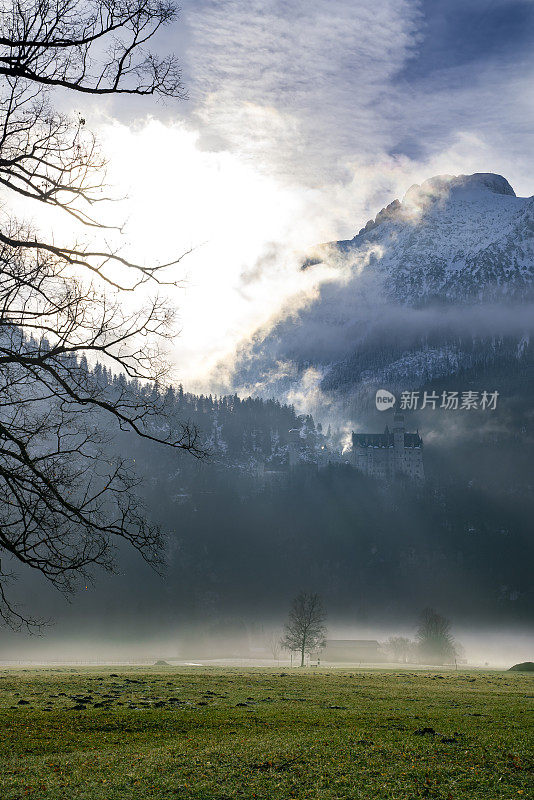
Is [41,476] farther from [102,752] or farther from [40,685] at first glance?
[40,685]

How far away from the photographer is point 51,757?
17.4 meters

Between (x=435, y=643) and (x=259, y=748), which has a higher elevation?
(x=259, y=748)

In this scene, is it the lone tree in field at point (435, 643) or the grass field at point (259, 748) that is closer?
the grass field at point (259, 748)

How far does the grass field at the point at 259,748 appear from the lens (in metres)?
14.6

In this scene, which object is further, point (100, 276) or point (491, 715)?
point (491, 715)

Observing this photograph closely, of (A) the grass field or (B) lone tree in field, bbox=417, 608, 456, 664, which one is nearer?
(A) the grass field

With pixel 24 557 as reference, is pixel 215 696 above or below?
below

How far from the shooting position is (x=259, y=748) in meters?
18.8

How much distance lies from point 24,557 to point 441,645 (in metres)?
176

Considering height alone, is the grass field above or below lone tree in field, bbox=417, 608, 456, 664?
above

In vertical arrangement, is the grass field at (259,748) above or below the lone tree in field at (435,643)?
above

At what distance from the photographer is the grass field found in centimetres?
1465

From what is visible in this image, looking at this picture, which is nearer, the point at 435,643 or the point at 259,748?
the point at 259,748

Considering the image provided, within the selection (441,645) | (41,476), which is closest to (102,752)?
(41,476)
